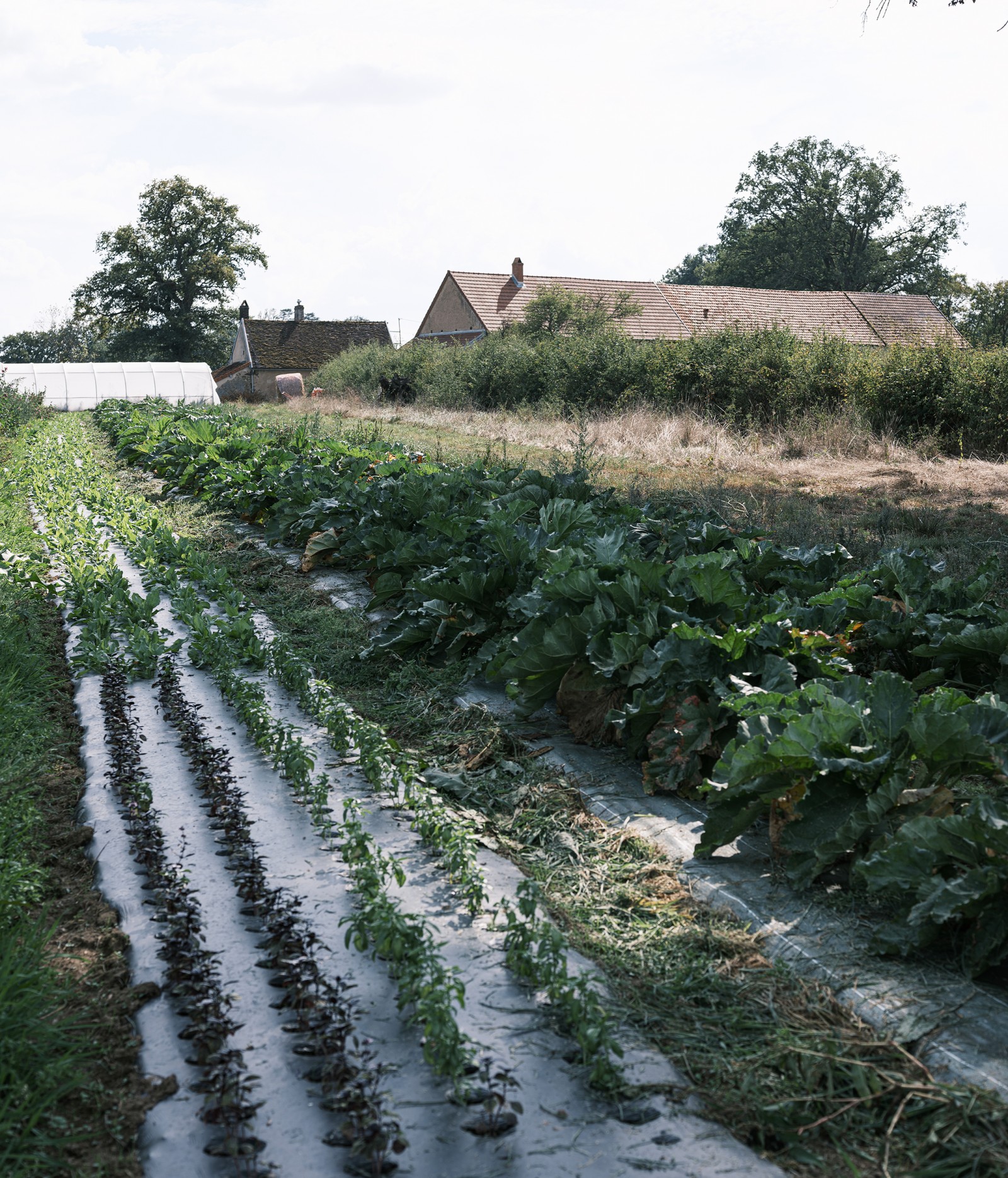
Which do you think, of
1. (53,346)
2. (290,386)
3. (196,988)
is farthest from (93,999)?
(53,346)

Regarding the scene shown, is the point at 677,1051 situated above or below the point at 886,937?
below

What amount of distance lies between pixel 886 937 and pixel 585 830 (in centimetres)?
120

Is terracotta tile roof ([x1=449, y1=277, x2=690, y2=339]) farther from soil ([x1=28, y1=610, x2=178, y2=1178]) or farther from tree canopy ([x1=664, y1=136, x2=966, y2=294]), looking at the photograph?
soil ([x1=28, y1=610, x2=178, y2=1178])

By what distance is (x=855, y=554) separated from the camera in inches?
281

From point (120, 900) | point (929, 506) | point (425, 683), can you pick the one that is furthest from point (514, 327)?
point (120, 900)

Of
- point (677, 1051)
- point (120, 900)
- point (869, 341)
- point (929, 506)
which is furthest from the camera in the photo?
point (869, 341)

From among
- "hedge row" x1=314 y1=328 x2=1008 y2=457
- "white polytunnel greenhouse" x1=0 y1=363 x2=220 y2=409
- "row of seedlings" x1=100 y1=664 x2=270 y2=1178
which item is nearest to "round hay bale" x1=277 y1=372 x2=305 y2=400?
"white polytunnel greenhouse" x1=0 y1=363 x2=220 y2=409

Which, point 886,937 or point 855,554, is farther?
point 855,554

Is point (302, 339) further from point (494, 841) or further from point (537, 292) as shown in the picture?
point (494, 841)

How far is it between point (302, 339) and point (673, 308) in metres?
20.7

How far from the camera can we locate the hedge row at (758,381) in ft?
46.4

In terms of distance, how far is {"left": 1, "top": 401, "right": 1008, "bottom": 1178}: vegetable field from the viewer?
7.12 feet

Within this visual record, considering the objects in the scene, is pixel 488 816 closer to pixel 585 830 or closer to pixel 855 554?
pixel 585 830

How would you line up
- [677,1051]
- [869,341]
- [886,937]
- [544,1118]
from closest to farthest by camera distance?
[544,1118]
[677,1051]
[886,937]
[869,341]
